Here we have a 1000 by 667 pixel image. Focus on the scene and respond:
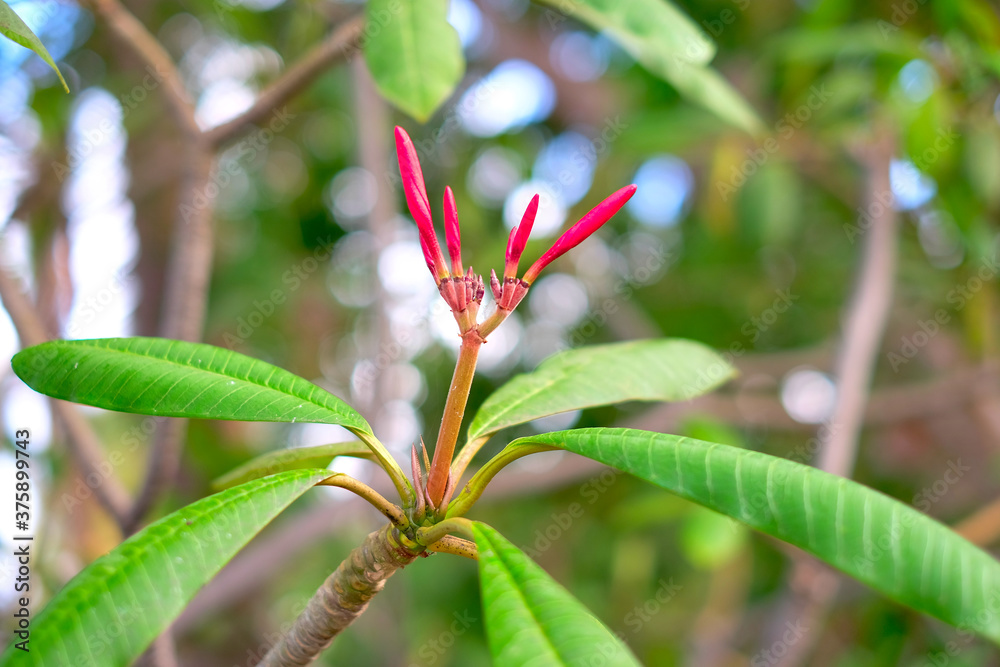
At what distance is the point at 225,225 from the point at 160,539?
3369mm

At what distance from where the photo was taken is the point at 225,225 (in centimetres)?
371

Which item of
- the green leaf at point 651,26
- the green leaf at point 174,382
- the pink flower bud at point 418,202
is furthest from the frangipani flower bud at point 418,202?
the green leaf at point 651,26

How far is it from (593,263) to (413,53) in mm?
2270

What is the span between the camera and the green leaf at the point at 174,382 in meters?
0.72

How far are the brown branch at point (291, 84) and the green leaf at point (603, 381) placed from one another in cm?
68

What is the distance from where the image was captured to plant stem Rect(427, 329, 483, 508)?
27.3 inches

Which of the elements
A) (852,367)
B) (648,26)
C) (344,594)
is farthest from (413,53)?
→ (852,367)

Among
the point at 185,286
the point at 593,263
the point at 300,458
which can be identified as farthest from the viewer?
the point at 593,263

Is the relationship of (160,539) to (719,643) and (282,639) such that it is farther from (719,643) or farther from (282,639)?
(719,643)

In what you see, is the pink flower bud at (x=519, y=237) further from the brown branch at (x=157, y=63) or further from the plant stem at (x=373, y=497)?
the brown branch at (x=157, y=63)

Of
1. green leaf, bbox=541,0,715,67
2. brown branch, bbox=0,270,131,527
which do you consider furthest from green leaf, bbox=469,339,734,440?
brown branch, bbox=0,270,131,527

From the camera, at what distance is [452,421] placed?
704mm

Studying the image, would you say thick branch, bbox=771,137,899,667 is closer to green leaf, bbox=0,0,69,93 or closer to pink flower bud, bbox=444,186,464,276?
pink flower bud, bbox=444,186,464,276

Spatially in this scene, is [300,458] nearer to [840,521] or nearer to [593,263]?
[840,521]
